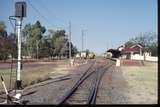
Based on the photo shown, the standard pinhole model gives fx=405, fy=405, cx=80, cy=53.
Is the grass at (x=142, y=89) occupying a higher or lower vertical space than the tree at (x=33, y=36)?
lower

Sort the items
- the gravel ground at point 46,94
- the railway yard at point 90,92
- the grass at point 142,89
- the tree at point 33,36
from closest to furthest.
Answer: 1. the gravel ground at point 46,94
2. the railway yard at point 90,92
3. the grass at point 142,89
4. the tree at point 33,36

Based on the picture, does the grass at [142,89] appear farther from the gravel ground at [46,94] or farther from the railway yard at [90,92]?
the gravel ground at [46,94]

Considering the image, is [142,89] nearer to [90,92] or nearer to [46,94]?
[90,92]

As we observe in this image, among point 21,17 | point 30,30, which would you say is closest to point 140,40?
point 30,30

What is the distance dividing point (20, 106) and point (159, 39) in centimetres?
526

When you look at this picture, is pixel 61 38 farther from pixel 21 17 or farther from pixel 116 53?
pixel 21 17

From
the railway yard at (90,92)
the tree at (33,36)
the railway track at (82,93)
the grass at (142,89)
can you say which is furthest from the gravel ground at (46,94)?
the tree at (33,36)

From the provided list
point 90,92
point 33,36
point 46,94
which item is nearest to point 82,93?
point 90,92

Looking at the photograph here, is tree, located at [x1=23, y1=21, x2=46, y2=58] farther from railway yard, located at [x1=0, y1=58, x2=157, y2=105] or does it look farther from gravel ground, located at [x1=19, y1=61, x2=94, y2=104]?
gravel ground, located at [x1=19, y1=61, x2=94, y2=104]

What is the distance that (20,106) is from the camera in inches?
507

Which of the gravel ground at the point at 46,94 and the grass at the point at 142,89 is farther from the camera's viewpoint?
the grass at the point at 142,89

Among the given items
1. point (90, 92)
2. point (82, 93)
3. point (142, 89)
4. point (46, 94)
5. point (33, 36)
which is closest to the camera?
point (46, 94)

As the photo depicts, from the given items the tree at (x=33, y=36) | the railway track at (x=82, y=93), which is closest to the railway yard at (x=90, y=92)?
the railway track at (x=82, y=93)

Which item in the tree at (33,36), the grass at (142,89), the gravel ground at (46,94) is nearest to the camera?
the gravel ground at (46,94)
